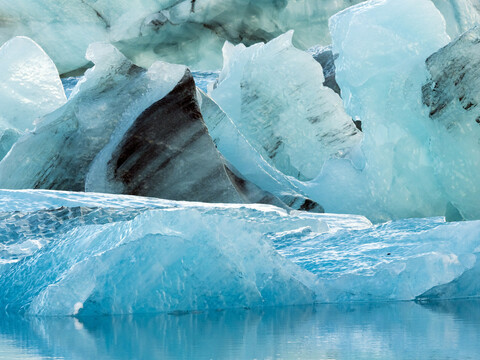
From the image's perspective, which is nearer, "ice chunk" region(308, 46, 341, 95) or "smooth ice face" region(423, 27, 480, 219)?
"smooth ice face" region(423, 27, 480, 219)

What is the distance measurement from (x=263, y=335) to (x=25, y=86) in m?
4.42

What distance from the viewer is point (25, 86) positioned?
5.50m

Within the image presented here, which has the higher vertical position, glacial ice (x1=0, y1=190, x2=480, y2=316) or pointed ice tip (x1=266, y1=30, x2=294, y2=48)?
pointed ice tip (x1=266, y1=30, x2=294, y2=48)

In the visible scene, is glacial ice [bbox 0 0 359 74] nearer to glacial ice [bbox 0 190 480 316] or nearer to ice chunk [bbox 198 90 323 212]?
ice chunk [bbox 198 90 323 212]

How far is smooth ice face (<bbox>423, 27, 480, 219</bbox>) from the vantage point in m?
3.50

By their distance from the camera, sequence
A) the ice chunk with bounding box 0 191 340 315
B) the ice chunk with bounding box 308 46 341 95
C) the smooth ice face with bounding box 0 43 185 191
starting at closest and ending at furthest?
the ice chunk with bounding box 0 191 340 315 < the smooth ice face with bounding box 0 43 185 191 < the ice chunk with bounding box 308 46 341 95

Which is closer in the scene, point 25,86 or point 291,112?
point 291,112

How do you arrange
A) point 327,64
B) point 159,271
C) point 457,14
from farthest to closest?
point 457,14
point 327,64
point 159,271

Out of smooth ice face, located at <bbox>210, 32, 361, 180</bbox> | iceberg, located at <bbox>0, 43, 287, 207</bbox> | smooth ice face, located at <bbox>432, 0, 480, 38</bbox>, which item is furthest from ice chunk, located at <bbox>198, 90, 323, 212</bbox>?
smooth ice face, located at <bbox>432, 0, 480, 38</bbox>

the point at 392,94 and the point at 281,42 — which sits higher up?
the point at 281,42

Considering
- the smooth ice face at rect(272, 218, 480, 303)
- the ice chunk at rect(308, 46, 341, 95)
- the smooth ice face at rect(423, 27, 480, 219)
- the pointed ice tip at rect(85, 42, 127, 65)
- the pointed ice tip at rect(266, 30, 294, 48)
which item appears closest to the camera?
the smooth ice face at rect(272, 218, 480, 303)

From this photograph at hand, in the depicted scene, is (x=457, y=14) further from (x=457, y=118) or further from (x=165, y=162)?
(x=165, y=162)

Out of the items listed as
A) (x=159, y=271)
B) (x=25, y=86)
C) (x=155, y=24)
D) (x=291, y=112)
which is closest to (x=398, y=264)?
(x=159, y=271)

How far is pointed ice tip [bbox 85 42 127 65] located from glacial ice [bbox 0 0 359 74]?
14.5ft
